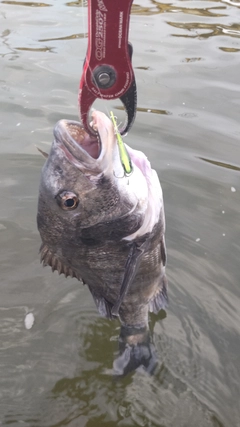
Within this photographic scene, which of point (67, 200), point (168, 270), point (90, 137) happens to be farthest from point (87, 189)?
point (168, 270)

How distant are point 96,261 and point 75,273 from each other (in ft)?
0.77

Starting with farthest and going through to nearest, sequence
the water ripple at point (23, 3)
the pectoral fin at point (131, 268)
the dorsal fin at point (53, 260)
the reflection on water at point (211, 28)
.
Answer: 1. the water ripple at point (23, 3)
2. the reflection on water at point (211, 28)
3. the dorsal fin at point (53, 260)
4. the pectoral fin at point (131, 268)

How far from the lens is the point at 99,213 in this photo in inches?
105

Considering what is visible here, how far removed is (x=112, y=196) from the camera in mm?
2656

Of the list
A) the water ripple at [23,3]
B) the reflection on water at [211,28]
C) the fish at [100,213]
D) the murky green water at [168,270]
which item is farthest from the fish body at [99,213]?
the water ripple at [23,3]

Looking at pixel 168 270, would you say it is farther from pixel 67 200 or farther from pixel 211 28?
pixel 211 28

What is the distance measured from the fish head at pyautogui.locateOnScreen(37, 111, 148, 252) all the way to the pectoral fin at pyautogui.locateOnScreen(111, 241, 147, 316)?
0.38 ft

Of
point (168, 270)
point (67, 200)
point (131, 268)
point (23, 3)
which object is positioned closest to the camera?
point (67, 200)

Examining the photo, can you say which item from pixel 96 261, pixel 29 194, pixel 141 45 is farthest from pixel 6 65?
pixel 96 261

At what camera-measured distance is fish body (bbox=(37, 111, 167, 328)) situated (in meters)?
2.57

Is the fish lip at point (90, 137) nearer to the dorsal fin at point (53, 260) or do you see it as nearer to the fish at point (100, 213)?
the fish at point (100, 213)

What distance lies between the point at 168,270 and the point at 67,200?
6.10ft

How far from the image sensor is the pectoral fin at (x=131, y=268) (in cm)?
273

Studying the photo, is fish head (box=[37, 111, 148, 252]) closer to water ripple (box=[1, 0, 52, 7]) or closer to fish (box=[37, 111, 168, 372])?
fish (box=[37, 111, 168, 372])
